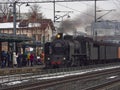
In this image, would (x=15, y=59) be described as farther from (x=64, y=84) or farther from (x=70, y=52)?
(x=64, y=84)

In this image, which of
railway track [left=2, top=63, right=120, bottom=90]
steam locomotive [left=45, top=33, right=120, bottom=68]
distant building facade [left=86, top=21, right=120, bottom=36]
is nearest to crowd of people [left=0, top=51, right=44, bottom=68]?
steam locomotive [left=45, top=33, right=120, bottom=68]

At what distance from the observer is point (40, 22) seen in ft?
234

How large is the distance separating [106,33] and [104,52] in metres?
62.0

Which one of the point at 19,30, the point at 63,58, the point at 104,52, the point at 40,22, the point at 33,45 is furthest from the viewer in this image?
the point at 19,30

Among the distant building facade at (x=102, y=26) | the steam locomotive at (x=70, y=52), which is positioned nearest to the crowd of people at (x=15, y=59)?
the steam locomotive at (x=70, y=52)

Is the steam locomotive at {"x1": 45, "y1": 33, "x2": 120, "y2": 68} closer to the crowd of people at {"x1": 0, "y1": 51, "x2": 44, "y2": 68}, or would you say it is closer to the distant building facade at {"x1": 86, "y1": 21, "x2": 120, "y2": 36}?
the crowd of people at {"x1": 0, "y1": 51, "x2": 44, "y2": 68}

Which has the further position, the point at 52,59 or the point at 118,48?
the point at 118,48

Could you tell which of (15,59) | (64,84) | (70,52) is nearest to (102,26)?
(70,52)

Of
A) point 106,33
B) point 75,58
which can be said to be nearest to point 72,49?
point 75,58

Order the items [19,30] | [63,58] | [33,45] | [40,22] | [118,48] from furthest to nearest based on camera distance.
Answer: [19,30], [40,22], [118,48], [33,45], [63,58]

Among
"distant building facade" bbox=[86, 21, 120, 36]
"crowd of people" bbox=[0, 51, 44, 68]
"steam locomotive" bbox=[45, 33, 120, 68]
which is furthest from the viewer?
"distant building facade" bbox=[86, 21, 120, 36]

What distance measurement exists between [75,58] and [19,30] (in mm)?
52948

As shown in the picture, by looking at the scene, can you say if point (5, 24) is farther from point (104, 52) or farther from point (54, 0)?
point (54, 0)

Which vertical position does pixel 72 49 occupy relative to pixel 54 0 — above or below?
below
